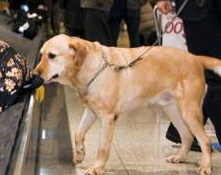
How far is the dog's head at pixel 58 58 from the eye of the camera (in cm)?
298

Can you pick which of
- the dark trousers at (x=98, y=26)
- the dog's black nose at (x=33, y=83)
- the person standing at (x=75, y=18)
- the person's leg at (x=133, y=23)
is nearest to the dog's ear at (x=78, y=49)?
the dog's black nose at (x=33, y=83)

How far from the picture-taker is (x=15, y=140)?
2.37 m

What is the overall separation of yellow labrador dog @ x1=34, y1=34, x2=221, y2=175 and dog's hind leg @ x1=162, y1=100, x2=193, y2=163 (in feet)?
0.19

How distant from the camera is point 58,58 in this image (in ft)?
9.81

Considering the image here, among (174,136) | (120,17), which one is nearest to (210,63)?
(174,136)

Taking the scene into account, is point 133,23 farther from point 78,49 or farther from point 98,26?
point 78,49

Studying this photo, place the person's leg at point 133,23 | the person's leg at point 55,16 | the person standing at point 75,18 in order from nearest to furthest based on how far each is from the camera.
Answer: the person's leg at point 133,23 → the person standing at point 75,18 → the person's leg at point 55,16

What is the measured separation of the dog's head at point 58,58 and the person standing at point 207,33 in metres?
0.78

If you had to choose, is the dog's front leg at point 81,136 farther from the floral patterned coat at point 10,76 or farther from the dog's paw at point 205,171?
the dog's paw at point 205,171

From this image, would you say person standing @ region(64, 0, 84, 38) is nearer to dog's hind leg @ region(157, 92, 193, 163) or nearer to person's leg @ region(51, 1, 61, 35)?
person's leg @ region(51, 1, 61, 35)

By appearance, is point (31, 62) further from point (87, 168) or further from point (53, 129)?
point (87, 168)

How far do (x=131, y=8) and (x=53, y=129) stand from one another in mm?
1433

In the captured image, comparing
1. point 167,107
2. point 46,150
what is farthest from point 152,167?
point 46,150

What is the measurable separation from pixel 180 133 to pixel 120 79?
64 cm
